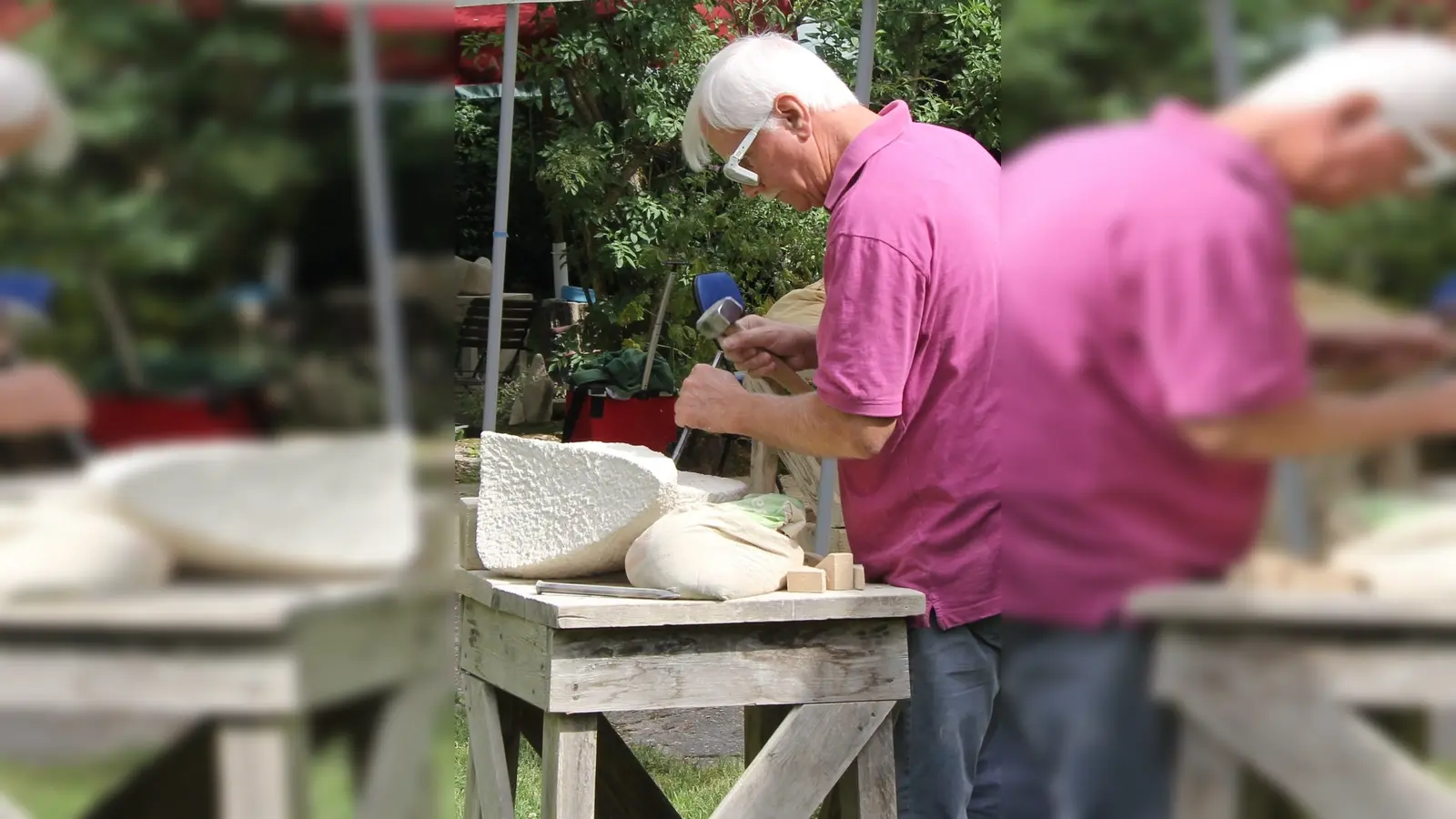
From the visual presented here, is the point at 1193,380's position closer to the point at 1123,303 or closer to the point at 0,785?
the point at 1123,303

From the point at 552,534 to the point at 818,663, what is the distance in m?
0.49

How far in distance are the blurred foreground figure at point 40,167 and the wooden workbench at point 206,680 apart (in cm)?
7

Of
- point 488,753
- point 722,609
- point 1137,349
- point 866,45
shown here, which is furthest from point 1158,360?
point 866,45

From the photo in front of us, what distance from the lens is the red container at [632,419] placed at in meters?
6.49

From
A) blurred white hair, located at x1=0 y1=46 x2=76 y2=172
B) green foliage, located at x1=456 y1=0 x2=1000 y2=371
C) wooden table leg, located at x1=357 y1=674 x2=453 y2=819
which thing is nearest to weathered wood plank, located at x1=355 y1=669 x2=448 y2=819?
wooden table leg, located at x1=357 y1=674 x2=453 y2=819

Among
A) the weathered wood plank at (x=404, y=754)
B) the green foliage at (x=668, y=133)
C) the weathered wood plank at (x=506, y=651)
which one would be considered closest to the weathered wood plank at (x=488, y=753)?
the weathered wood plank at (x=506, y=651)

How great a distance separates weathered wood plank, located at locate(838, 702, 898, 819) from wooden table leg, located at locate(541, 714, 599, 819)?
1.47 feet

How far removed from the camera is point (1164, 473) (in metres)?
0.60

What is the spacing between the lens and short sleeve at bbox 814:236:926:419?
198 centimetres

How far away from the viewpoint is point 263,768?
0.59 meters

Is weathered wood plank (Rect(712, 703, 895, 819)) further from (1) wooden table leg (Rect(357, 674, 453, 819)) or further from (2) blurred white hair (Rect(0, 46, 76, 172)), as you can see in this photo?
(2) blurred white hair (Rect(0, 46, 76, 172))

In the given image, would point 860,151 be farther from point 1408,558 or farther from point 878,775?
point 1408,558

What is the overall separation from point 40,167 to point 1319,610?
1.70 feet

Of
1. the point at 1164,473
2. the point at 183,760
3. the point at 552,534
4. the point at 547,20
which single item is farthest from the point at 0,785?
the point at 547,20
